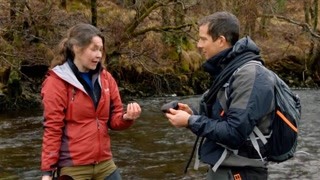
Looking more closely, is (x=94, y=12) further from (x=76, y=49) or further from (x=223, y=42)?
(x=223, y=42)

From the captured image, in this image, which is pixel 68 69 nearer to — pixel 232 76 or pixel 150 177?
pixel 232 76

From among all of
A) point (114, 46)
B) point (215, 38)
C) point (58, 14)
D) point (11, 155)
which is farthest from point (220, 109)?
point (114, 46)

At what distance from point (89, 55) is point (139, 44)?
48.3 ft

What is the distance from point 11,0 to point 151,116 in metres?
5.25

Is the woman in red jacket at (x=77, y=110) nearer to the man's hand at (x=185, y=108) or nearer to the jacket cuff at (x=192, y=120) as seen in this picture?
the man's hand at (x=185, y=108)

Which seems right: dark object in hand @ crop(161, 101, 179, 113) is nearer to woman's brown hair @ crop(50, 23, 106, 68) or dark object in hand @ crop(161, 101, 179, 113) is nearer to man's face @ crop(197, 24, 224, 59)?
man's face @ crop(197, 24, 224, 59)

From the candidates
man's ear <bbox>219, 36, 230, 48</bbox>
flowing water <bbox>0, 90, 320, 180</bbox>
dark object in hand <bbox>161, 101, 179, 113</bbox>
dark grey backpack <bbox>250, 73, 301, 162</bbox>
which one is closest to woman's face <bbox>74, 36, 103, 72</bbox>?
dark object in hand <bbox>161, 101, 179, 113</bbox>

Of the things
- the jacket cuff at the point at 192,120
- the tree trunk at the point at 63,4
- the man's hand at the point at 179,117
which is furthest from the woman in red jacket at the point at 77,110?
the tree trunk at the point at 63,4

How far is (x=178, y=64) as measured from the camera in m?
22.3

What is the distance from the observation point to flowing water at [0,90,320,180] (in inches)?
342

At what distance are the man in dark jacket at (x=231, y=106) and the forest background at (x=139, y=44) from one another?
486 inches

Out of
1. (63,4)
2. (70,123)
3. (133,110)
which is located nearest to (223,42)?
(133,110)

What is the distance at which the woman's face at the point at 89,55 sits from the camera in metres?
3.90

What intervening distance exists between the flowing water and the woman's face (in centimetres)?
477
